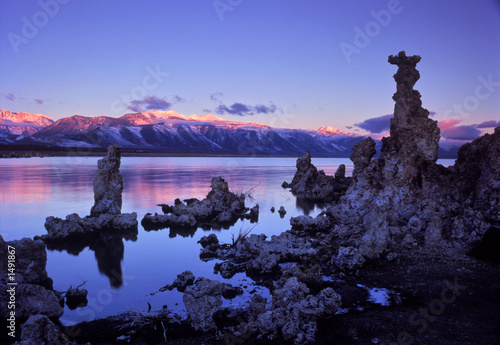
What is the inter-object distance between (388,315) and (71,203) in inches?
789

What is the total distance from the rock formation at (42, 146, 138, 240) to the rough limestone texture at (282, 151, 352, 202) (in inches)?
572

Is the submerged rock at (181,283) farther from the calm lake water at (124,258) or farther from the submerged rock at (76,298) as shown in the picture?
the submerged rock at (76,298)

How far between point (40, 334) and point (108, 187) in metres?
10.7

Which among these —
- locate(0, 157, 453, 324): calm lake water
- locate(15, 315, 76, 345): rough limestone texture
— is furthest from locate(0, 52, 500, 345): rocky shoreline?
locate(0, 157, 453, 324): calm lake water

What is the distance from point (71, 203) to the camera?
21.4 meters

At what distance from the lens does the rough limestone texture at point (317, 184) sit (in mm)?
25656

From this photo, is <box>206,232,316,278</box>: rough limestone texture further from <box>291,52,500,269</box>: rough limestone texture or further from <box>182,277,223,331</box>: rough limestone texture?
<box>182,277,223,331</box>: rough limestone texture

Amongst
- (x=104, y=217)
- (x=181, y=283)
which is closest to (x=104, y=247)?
(x=104, y=217)

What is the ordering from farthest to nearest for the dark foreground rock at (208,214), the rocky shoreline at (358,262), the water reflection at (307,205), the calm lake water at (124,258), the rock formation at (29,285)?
Answer: the water reflection at (307,205) < the dark foreground rock at (208,214) < the calm lake water at (124,258) < the rock formation at (29,285) < the rocky shoreline at (358,262)

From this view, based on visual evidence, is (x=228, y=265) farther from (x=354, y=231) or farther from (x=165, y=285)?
(x=354, y=231)

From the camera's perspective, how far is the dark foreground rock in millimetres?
16062

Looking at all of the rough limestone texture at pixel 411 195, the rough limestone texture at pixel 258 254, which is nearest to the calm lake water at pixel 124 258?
the rough limestone texture at pixel 258 254

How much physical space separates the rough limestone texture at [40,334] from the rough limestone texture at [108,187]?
34.0 ft

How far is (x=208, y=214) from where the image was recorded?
17750 mm
